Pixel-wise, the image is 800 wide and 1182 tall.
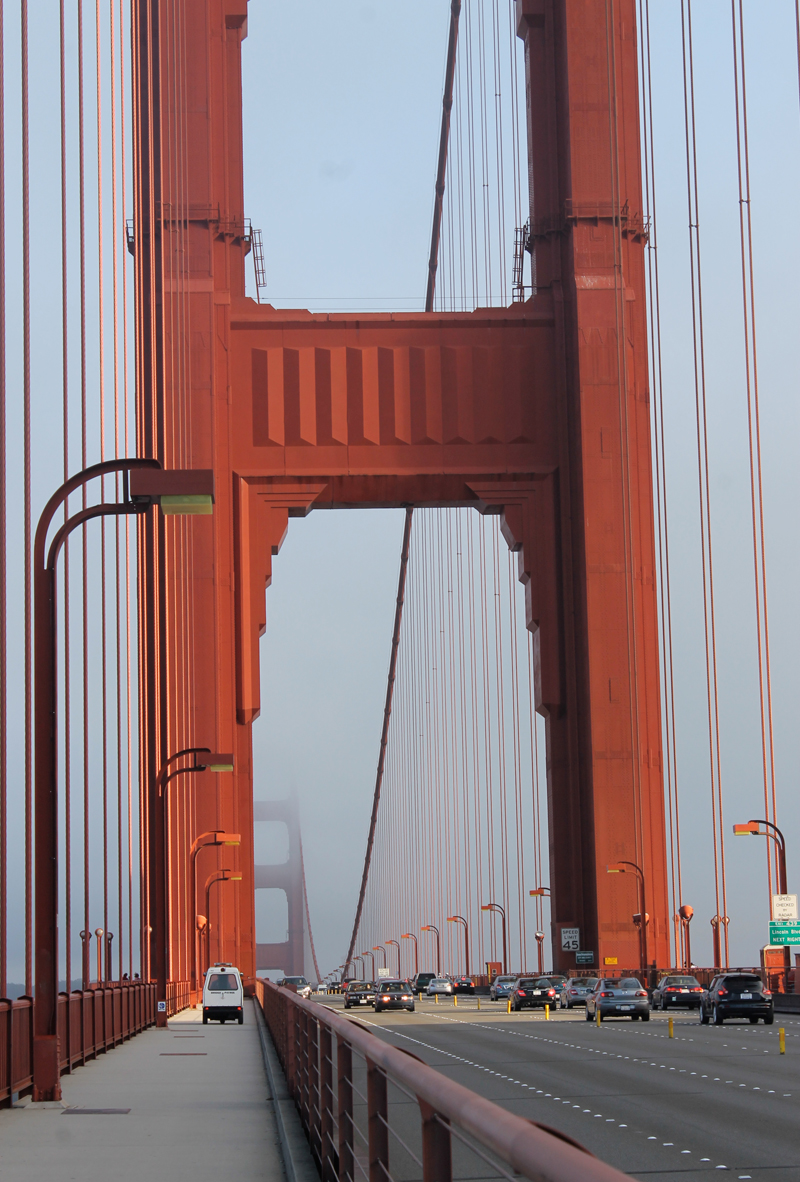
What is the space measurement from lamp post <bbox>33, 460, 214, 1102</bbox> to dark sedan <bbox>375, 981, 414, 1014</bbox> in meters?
36.1

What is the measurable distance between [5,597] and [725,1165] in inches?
363

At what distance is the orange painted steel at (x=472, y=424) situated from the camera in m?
44.9

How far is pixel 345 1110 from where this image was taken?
6746 mm

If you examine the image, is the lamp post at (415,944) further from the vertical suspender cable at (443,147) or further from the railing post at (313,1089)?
the railing post at (313,1089)

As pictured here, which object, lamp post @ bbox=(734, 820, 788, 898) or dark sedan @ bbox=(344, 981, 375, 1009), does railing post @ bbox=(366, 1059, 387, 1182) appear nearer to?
lamp post @ bbox=(734, 820, 788, 898)

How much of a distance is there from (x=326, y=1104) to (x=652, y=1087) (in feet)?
28.6

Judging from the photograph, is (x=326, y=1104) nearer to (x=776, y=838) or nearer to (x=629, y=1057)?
(x=629, y=1057)

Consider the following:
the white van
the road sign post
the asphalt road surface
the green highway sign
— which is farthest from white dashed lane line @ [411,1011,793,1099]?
the road sign post

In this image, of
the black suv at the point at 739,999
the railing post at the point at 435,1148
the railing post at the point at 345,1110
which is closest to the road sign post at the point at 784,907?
the black suv at the point at 739,999

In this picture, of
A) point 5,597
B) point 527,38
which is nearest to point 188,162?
point 527,38

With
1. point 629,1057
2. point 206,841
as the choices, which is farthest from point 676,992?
point 629,1057

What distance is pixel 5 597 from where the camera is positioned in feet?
53.2

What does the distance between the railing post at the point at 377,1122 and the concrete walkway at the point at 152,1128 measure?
2631mm

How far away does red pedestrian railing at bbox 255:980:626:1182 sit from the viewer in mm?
2746
